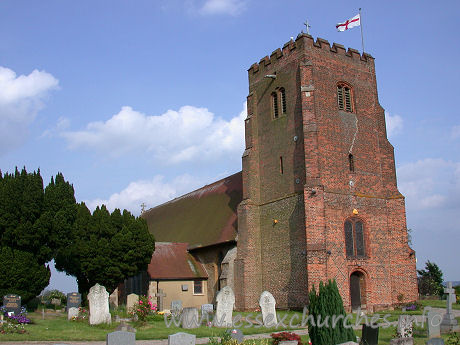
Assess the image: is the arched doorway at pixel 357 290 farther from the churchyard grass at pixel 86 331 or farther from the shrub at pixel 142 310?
the shrub at pixel 142 310

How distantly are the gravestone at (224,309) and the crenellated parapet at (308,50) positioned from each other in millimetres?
14381

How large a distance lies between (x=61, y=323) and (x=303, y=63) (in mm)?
18168

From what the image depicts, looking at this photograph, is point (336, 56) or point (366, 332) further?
point (336, 56)

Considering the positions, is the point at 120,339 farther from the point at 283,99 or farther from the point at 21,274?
the point at 283,99

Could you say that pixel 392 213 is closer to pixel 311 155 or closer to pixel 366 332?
pixel 311 155

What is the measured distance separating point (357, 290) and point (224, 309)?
8.48 metres

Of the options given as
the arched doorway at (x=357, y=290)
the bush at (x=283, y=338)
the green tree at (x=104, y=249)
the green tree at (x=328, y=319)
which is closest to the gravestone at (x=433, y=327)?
the green tree at (x=328, y=319)

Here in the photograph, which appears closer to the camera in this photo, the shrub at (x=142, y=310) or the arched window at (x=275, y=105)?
the shrub at (x=142, y=310)

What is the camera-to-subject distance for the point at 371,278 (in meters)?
26.8

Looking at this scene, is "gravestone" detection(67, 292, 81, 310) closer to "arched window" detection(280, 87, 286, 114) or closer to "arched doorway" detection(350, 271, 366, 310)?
"arched doorway" detection(350, 271, 366, 310)

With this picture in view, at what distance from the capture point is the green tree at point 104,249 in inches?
1089

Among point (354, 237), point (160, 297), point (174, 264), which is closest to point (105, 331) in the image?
point (160, 297)

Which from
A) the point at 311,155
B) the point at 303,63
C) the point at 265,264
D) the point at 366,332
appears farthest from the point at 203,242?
the point at 366,332

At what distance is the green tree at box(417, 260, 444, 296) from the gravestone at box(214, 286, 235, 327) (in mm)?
20633
